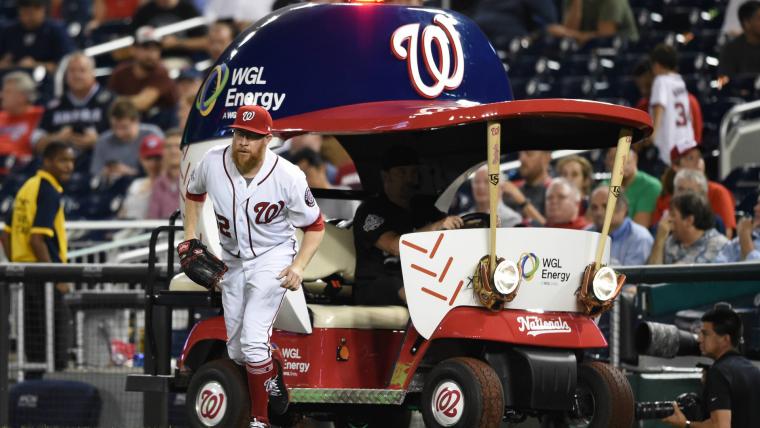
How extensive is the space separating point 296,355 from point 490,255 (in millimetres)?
1440

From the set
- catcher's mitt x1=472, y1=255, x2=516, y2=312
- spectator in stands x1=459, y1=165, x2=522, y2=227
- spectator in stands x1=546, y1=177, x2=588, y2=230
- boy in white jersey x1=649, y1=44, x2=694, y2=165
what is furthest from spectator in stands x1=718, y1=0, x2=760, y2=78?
catcher's mitt x1=472, y1=255, x2=516, y2=312

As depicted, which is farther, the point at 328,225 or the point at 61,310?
the point at 61,310

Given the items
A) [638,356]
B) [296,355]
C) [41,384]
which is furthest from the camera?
[41,384]

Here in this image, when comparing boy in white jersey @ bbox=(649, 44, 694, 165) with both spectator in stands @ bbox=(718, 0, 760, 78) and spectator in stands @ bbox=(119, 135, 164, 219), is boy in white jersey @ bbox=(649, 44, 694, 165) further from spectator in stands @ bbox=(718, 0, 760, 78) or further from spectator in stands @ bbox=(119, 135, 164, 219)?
spectator in stands @ bbox=(119, 135, 164, 219)

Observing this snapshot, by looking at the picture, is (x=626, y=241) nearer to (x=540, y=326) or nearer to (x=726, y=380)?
(x=726, y=380)

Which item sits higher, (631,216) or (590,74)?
(590,74)

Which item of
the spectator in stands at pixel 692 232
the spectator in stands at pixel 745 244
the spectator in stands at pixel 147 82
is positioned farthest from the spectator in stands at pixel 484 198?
the spectator in stands at pixel 147 82

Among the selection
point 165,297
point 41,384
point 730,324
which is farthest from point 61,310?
point 730,324

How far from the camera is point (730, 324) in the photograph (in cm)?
838

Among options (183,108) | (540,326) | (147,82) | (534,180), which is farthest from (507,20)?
(540,326)

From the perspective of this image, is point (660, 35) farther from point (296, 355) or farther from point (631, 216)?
point (296, 355)

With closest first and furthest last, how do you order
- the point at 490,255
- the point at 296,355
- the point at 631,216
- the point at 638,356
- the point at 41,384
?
the point at 490,255, the point at 296,355, the point at 638,356, the point at 41,384, the point at 631,216

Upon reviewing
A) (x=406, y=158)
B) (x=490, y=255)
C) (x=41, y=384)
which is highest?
(x=406, y=158)

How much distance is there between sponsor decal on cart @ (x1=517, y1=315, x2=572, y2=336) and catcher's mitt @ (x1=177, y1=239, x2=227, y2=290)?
5.36 feet
